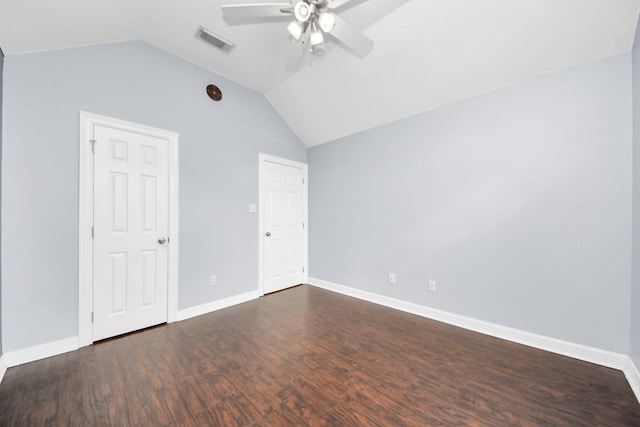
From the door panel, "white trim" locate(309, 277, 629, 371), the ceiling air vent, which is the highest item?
the ceiling air vent

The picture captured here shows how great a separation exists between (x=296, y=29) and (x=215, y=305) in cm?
307

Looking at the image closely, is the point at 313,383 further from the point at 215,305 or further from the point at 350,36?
the point at 350,36

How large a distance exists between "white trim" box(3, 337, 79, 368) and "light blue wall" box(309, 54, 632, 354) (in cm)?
319

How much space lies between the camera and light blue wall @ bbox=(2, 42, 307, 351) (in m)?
1.93

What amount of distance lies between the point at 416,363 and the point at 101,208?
3.17 m

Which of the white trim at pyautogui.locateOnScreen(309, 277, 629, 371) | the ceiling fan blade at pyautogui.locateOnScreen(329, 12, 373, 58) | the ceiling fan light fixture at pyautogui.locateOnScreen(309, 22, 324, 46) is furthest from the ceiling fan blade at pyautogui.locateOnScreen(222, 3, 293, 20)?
the white trim at pyautogui.locateOnScreen(309, 277, 629, 371)

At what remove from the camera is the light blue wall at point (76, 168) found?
1927 millimetres

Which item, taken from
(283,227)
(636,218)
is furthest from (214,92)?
(636,218)

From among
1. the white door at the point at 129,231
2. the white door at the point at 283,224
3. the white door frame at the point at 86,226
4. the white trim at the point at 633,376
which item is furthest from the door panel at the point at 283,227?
the white trim at the point at 633,376

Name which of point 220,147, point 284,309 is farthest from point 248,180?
point 284,309

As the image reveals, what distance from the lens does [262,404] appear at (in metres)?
1.53

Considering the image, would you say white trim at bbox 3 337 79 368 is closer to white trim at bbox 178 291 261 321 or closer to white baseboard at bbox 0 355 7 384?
white baseboard at bbox 0 355 7 384

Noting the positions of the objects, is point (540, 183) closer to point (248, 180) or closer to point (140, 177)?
point (248, 180)

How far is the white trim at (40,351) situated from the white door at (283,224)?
6.66 feet
